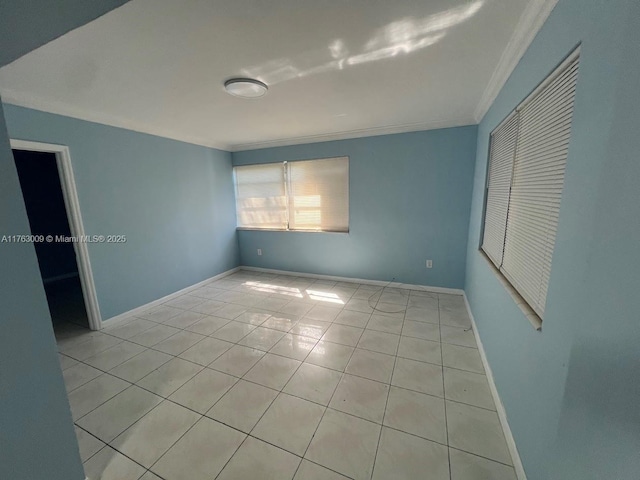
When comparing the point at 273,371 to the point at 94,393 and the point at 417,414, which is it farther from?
the point at 94,393

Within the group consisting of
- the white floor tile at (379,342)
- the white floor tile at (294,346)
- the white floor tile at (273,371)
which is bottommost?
the white floor tile at (273,371)

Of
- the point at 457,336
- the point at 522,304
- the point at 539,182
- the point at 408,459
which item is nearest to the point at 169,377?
the point at 408,459

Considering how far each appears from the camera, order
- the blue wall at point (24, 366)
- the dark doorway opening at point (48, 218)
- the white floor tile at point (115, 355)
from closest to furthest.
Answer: the blue wall at point (24, 366) < the white floor tile at point (115, 355) < the dark doorway opening at point (48, 218)

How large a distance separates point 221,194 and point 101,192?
5.92 ft

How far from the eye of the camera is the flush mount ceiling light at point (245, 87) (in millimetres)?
1865

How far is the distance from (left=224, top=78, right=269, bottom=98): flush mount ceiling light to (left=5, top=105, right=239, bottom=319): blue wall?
178cm

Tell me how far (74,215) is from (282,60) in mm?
2638

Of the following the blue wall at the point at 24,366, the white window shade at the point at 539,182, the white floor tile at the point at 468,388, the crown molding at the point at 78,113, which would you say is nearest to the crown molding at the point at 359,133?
the crown molding at the point at 78,113

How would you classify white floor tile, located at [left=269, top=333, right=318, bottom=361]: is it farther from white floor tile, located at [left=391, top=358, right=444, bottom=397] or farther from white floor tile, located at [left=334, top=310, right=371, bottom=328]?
white floor tile, located at [left=391, top=358, right=444, bottom=397]

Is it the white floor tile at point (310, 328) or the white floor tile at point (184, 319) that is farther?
the white floor tile at point (184, 319)

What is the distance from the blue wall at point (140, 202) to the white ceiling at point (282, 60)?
25cm

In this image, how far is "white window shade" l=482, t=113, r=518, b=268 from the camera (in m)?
1.80

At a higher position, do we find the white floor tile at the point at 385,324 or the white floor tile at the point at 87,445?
the white floor tile at the point at 385,324

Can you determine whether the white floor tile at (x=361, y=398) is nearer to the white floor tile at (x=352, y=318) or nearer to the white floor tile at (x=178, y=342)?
the white floor tile at (x=352, y=318)
